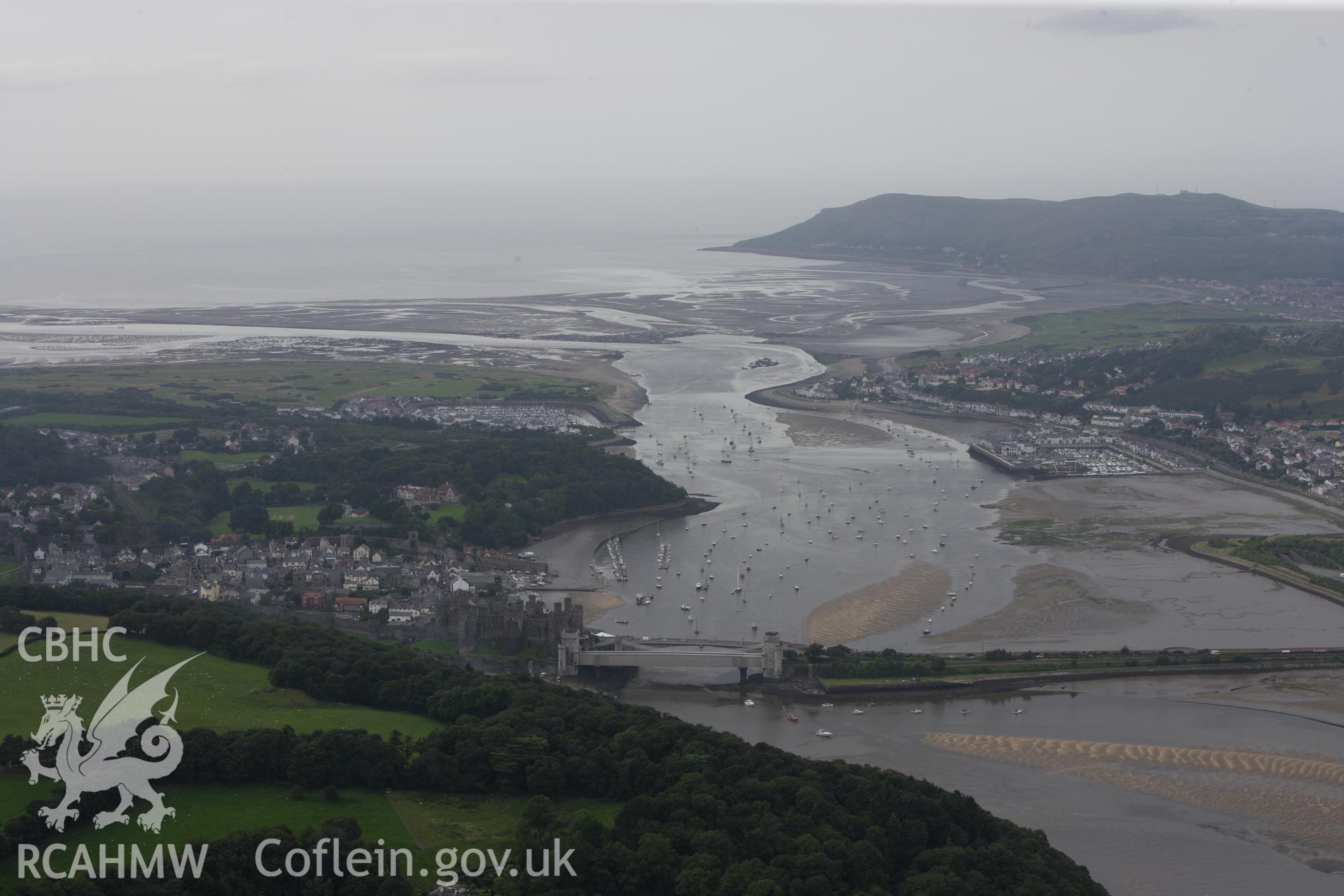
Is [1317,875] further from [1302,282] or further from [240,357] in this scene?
[1302,282]

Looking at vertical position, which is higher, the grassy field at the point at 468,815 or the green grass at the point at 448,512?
the green grass at the point at 448,512

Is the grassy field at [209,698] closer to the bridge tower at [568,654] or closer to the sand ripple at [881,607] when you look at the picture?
the bridge tower at [568,654]

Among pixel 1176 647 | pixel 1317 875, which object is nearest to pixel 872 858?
pixel 1317 875

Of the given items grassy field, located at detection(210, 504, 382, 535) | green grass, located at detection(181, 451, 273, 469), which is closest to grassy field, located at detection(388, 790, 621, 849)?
grassy field, located at detection(210, 504, 382, 535)

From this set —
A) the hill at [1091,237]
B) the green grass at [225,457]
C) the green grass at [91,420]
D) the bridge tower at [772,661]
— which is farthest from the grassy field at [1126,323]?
the bridge tower at [772,661]

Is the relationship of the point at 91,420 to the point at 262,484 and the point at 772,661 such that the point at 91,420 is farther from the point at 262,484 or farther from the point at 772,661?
the point at 772,661

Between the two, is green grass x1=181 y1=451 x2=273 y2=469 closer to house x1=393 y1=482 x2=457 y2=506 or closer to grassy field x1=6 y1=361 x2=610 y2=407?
house x1=393 y1=482 x2=457 y2=506
